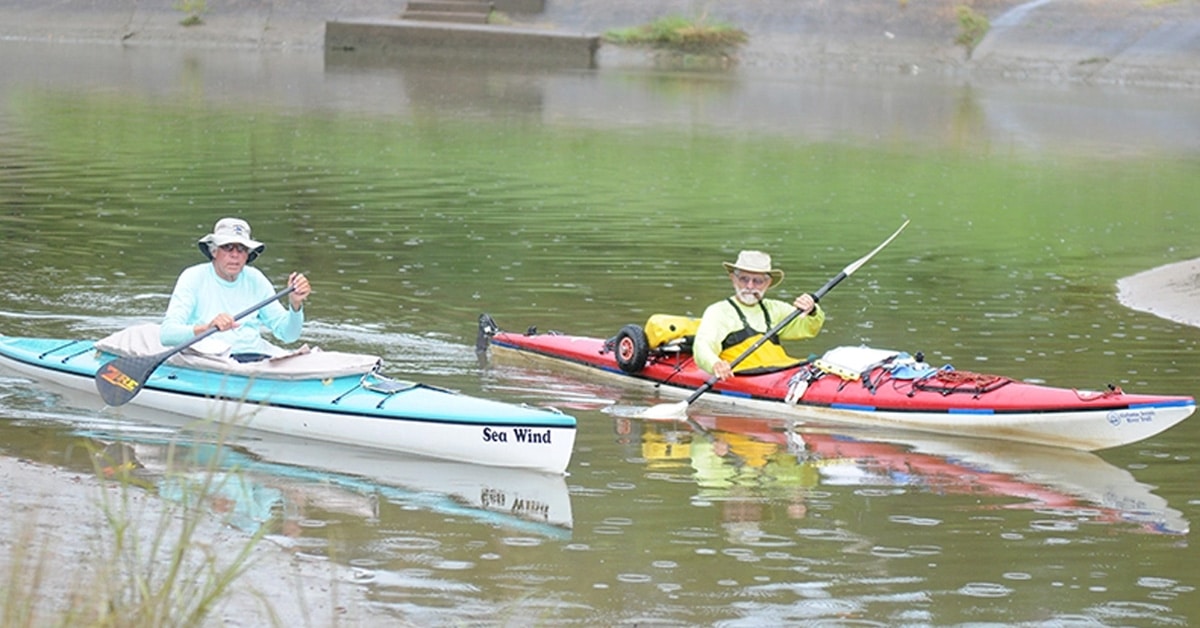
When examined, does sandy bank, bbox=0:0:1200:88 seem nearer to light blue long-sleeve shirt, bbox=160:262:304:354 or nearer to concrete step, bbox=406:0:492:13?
concrete step, bbox=406:0:492:13

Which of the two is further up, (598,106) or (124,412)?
(598,106)

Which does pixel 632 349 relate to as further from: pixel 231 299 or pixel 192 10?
pixel 192 10

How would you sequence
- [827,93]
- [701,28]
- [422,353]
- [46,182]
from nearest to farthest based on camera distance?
[422,353]
[46,182]
[827,93]
[701,28]

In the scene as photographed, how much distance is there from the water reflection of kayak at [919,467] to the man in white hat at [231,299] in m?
2.35

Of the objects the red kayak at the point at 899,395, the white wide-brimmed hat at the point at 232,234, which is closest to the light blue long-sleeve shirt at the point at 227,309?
the white wide-brimmed hat at the point at 232,234

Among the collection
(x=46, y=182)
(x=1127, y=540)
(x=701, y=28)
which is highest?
(x=701, y=28)

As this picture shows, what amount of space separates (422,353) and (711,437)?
2880 millimetres

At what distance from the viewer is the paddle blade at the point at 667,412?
469 inches

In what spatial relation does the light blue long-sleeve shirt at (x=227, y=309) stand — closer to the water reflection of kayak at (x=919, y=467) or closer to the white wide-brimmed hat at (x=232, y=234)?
the white wide-brimmed hat at (x=232, y=234)

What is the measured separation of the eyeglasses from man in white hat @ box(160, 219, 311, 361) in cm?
305

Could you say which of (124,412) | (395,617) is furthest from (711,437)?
(395,617)

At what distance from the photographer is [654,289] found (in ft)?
54.4

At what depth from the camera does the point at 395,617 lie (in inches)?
291

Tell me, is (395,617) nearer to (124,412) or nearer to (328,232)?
(124,412)
